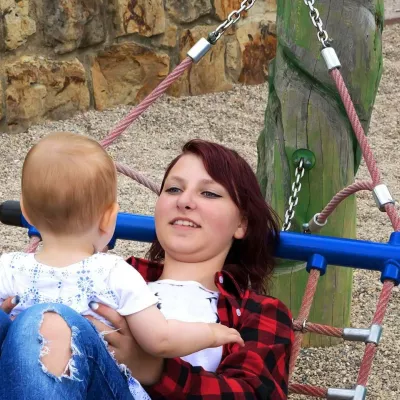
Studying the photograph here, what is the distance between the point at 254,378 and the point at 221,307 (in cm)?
19

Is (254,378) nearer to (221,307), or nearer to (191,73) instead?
(221,307)

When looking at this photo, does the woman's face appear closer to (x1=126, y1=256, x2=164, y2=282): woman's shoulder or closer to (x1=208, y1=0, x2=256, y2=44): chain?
(x1=126, y1=256, x2=164, y2=282): woman's shoulder

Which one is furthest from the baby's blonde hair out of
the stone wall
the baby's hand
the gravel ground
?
the stone wall

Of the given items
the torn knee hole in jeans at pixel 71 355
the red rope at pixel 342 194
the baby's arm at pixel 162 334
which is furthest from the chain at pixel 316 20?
the torn knee hole in jeans at pixel 71 355

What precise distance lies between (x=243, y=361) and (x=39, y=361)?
0.42 meters

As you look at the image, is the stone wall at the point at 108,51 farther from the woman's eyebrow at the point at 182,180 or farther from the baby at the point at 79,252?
the baby at the point at 79,252

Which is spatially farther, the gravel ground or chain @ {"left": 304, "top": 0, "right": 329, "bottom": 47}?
the gravel ground

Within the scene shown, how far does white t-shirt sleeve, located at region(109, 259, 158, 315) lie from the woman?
0.07ft

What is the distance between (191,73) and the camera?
187 inches

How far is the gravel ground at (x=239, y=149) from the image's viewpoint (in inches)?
108

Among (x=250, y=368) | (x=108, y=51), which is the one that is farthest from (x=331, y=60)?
(x=108, y=51)

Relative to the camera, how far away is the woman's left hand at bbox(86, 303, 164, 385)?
4.60ft

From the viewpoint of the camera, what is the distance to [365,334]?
6.43 feet

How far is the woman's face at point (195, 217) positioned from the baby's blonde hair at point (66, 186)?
398 mm
